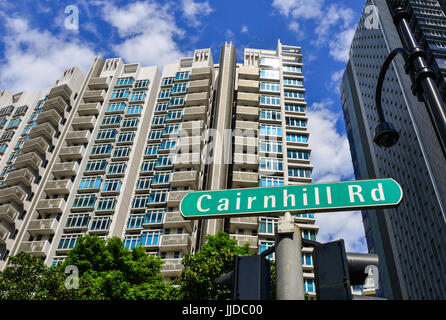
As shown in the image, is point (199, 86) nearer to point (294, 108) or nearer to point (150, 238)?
point (294, 108)

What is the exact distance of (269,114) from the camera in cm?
5253

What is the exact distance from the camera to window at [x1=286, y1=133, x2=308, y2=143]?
50406mm

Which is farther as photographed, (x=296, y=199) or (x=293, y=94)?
(x=293, y=94)

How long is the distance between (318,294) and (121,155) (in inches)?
1924

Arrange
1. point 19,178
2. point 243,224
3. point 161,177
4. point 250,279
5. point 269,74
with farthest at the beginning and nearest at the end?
point 269,74
point 19,178
point 161,177
point 243,224
point 250,279

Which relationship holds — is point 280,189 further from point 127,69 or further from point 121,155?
point 127,69

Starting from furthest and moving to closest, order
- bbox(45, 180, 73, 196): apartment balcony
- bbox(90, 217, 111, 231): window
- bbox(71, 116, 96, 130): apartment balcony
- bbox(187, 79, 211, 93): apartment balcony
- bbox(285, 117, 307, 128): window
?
bbox(187, 79, 211, 93): apartment balcony
bbox(71, 116, 96, 130): apartment balcony
bbox(285, 117, 307, 128): window
bbox(45, 180, 73, 196): apartment balcony
bbox(90, 217, 111, 231): window

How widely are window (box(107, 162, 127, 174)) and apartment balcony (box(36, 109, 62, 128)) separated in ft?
44.5

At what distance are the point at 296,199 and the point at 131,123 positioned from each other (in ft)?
170

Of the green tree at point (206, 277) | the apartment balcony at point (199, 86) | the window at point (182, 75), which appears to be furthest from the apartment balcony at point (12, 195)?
the green tree at point (206, 277)

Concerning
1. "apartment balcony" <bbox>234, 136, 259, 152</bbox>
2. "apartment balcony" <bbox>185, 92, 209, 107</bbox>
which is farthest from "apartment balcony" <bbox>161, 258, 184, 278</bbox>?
"apartment balcony" <bbox>185, 92, 209, 107</bbox>

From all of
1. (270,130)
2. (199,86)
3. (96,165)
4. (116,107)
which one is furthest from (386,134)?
(116,107)

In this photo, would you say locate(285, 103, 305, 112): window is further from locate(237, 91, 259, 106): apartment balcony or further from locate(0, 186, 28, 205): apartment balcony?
locate(0, 186, 28, 205): apartment balcony

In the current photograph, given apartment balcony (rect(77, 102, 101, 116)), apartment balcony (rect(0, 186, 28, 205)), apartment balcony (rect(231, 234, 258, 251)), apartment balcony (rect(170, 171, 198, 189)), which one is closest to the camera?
apartment balcony (rect(231, 234, 258, 251))
